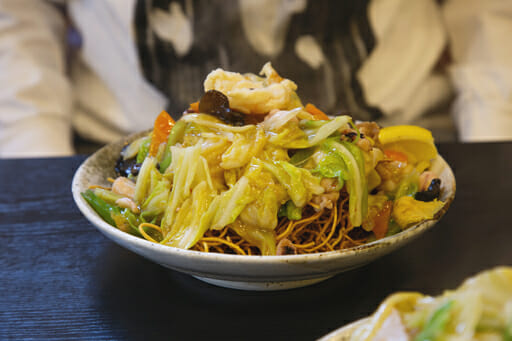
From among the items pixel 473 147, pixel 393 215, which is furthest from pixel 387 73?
pixel 393 215

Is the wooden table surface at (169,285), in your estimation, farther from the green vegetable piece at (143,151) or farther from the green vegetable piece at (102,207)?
the green vegetable piece at (143,151)

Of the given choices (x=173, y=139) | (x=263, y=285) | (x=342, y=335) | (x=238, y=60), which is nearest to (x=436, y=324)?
(x=342, y=335)

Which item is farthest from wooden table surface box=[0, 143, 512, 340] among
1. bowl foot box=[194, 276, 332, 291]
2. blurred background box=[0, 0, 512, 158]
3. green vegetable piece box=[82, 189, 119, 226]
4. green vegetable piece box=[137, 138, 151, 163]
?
blurred background box=[0, 0, 512, 158]

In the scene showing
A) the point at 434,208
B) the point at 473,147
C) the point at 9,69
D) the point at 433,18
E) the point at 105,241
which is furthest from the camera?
the point at 433,18

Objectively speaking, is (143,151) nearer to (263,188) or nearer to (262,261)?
(263,188)

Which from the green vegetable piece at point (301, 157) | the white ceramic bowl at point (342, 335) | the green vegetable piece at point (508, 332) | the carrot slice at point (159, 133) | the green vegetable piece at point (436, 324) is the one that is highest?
the green vegetable piece at point (508, 332)

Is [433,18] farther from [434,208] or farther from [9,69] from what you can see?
[9,69]

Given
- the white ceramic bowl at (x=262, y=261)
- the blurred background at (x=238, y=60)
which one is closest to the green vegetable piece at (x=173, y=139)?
the white ceramic bowl at (x=262, y=261)
